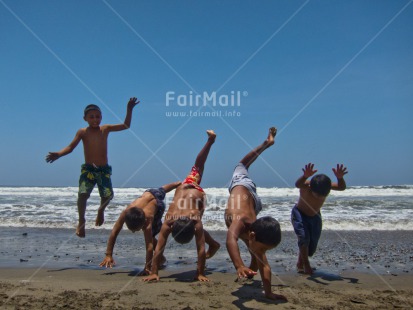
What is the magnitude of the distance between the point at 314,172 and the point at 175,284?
245cm

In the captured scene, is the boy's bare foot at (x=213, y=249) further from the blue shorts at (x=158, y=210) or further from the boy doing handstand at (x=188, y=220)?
the blue shorts at (x=158, y=210)

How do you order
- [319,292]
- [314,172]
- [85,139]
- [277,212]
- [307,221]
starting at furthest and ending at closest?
[277,212] < [85,139] < [307,221] < [314,172] < [319,292]

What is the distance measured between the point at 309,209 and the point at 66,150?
423 centimetres

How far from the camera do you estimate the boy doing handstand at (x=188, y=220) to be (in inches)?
221

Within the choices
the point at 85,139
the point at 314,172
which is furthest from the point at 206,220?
the point at 314,172

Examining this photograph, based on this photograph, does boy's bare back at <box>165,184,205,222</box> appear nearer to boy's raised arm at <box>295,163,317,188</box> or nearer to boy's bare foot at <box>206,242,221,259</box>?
boy's bare foot at <box>206,242,221,259</box>

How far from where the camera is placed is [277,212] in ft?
47.9

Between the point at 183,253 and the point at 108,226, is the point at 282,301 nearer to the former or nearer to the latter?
the point at 183,253

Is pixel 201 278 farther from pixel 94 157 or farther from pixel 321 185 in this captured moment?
pixel 94 157

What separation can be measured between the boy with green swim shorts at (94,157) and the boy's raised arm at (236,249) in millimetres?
3131

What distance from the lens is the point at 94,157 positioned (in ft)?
24.6

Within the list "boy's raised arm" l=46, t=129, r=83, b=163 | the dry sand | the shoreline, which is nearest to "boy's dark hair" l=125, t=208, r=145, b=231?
the dry sand

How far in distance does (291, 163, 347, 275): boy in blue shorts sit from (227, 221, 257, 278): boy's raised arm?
4.75 ft

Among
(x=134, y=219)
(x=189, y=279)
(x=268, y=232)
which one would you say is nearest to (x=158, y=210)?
(x=134, y=219)
